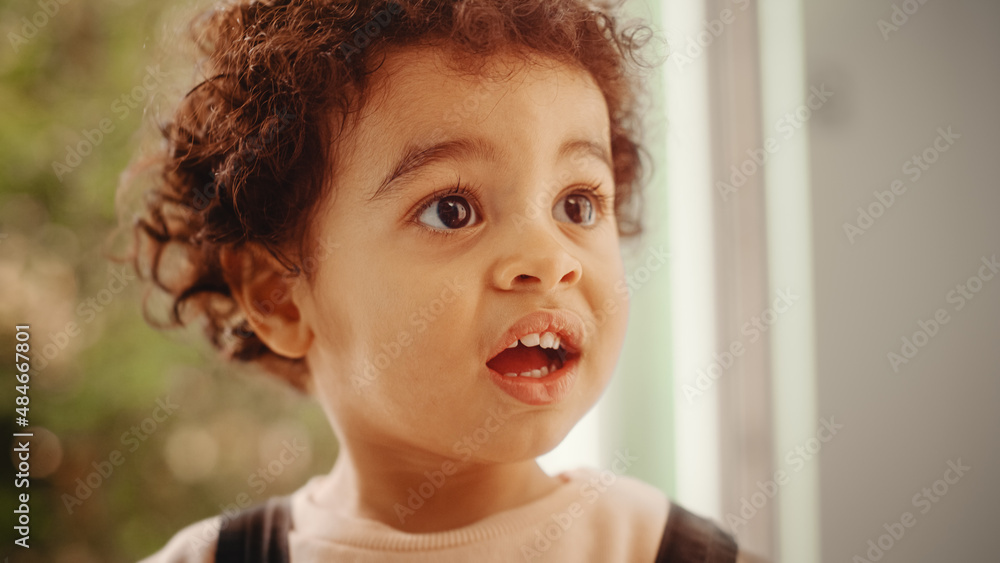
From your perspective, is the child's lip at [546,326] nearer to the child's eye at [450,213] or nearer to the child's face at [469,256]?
the child's face at [469,256]

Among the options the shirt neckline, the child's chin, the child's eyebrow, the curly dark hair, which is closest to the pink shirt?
the shirt neckline

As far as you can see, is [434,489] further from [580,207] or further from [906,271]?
[906,271]

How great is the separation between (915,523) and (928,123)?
40cm

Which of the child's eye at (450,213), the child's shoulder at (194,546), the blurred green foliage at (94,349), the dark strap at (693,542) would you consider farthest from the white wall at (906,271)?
the blurred green foliage at (94,349)

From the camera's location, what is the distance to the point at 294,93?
0.75 metres

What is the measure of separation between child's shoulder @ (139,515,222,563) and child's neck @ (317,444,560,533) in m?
0.20

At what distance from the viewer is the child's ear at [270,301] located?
83cm

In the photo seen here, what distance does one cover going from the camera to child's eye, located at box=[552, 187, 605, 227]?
2.47ft

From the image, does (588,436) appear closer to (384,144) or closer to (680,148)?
(680,148)

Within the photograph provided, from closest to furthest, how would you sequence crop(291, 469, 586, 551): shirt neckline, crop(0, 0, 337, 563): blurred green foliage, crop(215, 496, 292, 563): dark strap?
crop(291, 469, 586, 551): shirt neckline, crop(215, 496, 292, 563): dark strap, crop(0, 0, 337, 563): blurred green foliage

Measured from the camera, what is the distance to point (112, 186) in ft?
4.18

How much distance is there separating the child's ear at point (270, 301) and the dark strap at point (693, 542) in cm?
42

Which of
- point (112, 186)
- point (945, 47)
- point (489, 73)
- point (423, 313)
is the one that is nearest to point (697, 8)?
point (945, 47)

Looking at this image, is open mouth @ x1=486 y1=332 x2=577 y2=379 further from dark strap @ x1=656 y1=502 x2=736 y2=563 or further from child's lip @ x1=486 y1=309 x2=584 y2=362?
dark strap @ x1=656 y1=502 x2=736 y2=563
